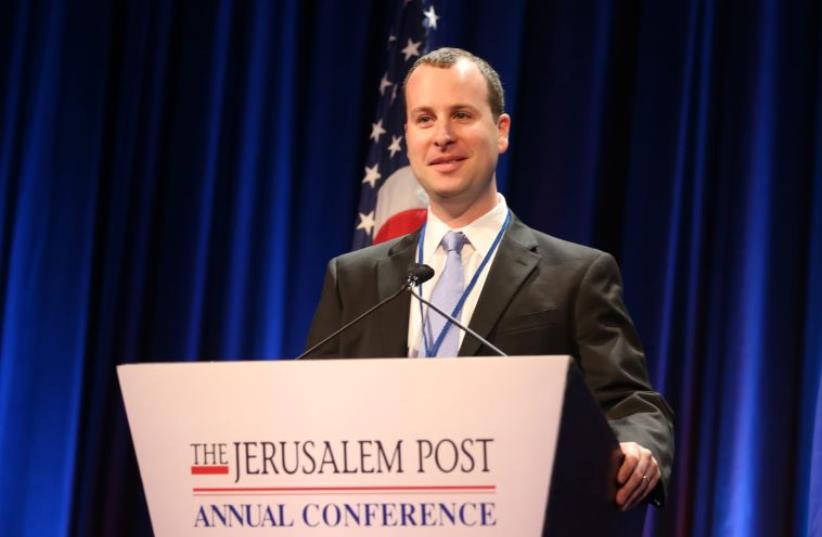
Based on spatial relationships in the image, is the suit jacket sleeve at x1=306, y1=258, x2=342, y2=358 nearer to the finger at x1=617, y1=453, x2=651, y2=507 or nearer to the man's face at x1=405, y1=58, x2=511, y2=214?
the man's face at x1=405, y1=58, x2=511, y2=214

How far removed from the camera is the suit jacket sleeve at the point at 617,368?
1854 millimetres

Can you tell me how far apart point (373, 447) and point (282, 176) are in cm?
295

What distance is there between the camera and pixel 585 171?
3703 millimetres

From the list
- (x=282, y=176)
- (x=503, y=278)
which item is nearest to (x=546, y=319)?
(x=503, y=278)

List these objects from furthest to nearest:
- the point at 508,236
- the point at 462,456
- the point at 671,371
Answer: the point at 671,371, the point at 508,236, the point at 462,456

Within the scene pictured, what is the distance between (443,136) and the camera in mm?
2283

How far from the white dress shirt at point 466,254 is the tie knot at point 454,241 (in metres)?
0.02

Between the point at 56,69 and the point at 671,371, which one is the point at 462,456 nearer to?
the point at 671,371

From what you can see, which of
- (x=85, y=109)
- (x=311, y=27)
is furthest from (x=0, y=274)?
(x=311, y=27)

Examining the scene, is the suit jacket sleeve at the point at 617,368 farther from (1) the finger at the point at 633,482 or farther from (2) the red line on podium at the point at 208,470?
(2) the red line on podium at the point at 208,470

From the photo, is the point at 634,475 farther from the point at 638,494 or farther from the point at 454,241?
the point at 454,241

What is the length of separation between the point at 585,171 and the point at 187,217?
5.38 ft

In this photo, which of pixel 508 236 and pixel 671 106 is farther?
pixel 671 106

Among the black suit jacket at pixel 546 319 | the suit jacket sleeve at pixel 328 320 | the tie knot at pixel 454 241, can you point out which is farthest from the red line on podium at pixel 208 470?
the tie knot at pixel 454 241
